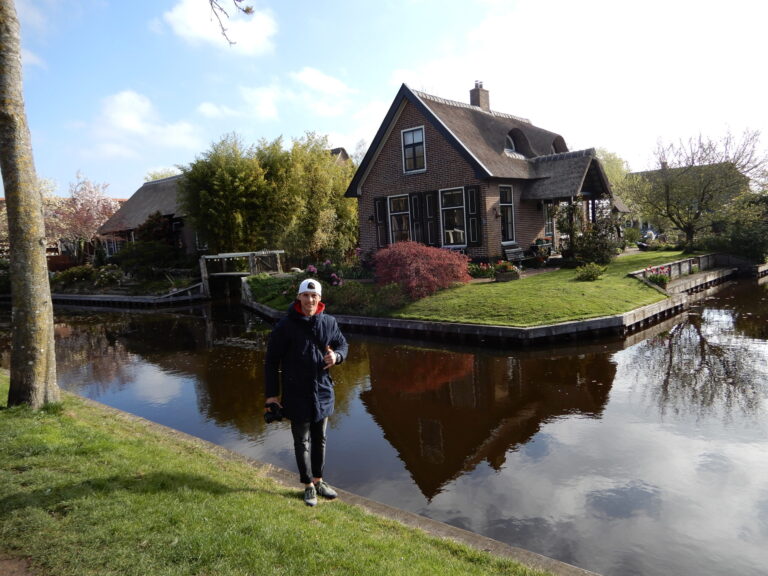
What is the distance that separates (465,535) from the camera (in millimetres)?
4266

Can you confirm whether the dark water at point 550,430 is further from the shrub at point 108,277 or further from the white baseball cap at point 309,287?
the shrub at point 108,277

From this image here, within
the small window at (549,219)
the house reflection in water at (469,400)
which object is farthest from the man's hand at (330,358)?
the small window at (549,219)

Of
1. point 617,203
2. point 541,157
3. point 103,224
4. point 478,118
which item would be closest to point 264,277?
point 478,118

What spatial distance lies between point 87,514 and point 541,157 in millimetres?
21595

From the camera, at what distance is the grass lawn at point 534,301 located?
503 inches

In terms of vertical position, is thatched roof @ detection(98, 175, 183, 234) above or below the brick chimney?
below

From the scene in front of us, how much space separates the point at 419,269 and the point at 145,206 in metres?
29.7

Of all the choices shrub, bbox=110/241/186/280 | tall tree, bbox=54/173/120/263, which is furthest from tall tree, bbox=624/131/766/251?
tall tree, bbox=54/173/120/263

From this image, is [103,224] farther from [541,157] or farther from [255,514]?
[255,514]

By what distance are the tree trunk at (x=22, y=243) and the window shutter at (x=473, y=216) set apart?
15.7 m

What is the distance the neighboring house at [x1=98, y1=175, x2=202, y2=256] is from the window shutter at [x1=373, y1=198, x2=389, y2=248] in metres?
15.0

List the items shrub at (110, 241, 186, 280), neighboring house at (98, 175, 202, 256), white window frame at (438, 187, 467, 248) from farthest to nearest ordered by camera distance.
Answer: neighboring house at (98, 175, 202, 256) < shrub at (110, 241, 186, 280) < white window frame at (438, 187, 467, 248)

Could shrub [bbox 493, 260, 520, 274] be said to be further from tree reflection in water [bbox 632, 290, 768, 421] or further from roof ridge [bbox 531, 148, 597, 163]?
roof ridge [bbox 531, 148, 597, 163]

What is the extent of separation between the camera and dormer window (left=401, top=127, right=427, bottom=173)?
69.0ft
